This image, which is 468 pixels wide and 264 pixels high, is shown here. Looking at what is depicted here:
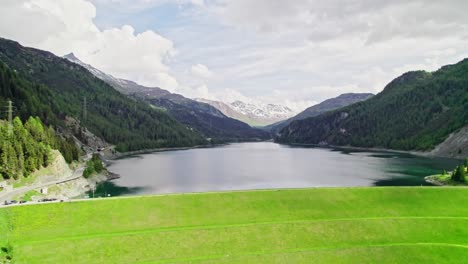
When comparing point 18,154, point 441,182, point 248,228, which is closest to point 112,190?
point 18,154

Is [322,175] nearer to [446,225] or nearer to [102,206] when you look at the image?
[446,225]

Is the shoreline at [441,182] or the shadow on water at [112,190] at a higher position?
the shadow on water at [112,190]

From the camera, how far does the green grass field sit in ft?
160

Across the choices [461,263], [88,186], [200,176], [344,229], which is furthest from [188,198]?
[200,176]

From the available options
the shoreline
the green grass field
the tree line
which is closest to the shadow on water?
the tree line

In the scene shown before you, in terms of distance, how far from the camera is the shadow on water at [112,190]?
3907 inches

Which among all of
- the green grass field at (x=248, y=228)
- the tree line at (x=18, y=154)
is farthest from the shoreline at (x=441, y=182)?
the tree line at (x=18, y=154)

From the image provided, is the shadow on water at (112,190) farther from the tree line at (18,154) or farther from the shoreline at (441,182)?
the shoreline at (441,182)

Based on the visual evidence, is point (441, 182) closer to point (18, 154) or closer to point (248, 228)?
point (248, 228)

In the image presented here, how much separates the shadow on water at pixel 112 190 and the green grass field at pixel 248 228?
1514 inches

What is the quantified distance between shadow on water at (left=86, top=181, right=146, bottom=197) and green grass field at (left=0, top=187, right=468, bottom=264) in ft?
126

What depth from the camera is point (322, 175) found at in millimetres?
138000

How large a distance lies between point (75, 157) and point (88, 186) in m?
36.2

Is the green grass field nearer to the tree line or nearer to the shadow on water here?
the tree line
